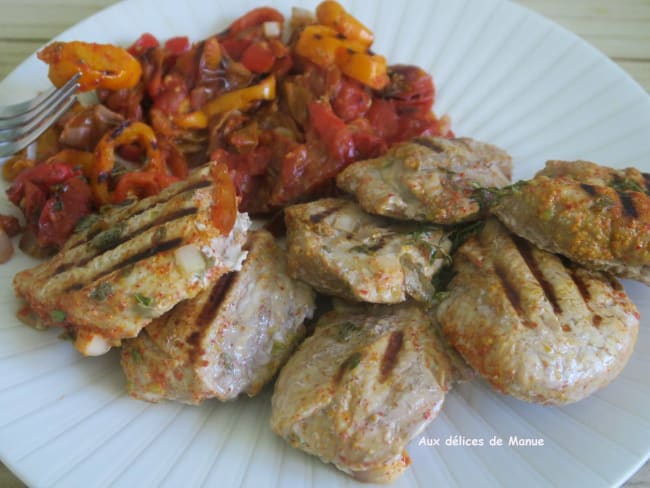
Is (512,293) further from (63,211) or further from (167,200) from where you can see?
(63,211)

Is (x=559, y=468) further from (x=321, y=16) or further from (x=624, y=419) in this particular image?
(x=321, y=16)

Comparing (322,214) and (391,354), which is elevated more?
(322,214)

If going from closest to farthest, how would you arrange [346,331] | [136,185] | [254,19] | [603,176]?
[346,331], [603,176], [136,185], [254,19]

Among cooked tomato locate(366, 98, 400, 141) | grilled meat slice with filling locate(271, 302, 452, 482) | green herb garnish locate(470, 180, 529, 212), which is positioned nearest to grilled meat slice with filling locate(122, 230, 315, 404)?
grilled meat slice with filling locate(271, 302, 452, 482)

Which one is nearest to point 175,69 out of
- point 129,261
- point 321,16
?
point 321,16

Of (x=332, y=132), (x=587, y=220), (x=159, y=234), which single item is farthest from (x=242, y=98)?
(x=587, y=220)

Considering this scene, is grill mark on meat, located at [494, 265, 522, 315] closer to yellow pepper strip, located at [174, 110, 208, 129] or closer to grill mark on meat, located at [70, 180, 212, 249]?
grill mark on meat, located at [70, 180, 212, 249]
